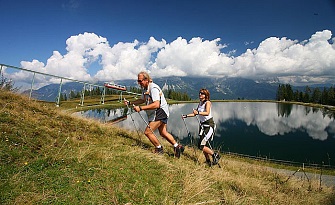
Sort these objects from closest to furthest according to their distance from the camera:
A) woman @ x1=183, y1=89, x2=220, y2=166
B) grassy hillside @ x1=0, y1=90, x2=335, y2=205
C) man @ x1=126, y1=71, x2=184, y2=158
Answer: grassy hillside @ x1=0, y1=90, x2=335, y2=205, man @ x1=126, y1=71, x2=184, y2=158, woman @ x1=183, y1=89, x2=220, y2=166

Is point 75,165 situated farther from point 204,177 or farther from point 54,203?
point 204,177

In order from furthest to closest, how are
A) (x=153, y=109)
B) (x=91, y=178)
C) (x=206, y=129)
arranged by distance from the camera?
(x=206, y=129) < (x=153, y=109) < (x=91, y=178)

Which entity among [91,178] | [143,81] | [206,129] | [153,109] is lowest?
[91,178]

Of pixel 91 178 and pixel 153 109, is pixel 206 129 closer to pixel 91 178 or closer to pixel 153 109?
pixel 153 109

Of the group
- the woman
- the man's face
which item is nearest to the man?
the man's face

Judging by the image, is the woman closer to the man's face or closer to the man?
the man

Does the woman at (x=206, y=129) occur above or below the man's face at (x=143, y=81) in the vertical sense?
below

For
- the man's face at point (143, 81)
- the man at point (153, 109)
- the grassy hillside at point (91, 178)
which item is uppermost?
the man's face at point (143, 81)

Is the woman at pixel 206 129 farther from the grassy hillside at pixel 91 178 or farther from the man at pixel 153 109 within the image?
the grassy hillside at pixel 91 178

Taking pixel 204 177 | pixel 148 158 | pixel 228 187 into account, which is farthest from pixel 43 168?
pixel 228 187

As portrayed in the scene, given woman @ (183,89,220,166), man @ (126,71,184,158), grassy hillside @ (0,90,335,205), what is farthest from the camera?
woman @ (183,89,220,166)

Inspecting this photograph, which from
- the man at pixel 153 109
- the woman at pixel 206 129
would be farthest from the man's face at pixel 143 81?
the woman at pixel 206 129

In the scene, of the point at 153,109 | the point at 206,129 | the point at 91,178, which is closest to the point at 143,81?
the point at 153,109

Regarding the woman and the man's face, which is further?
the woman
